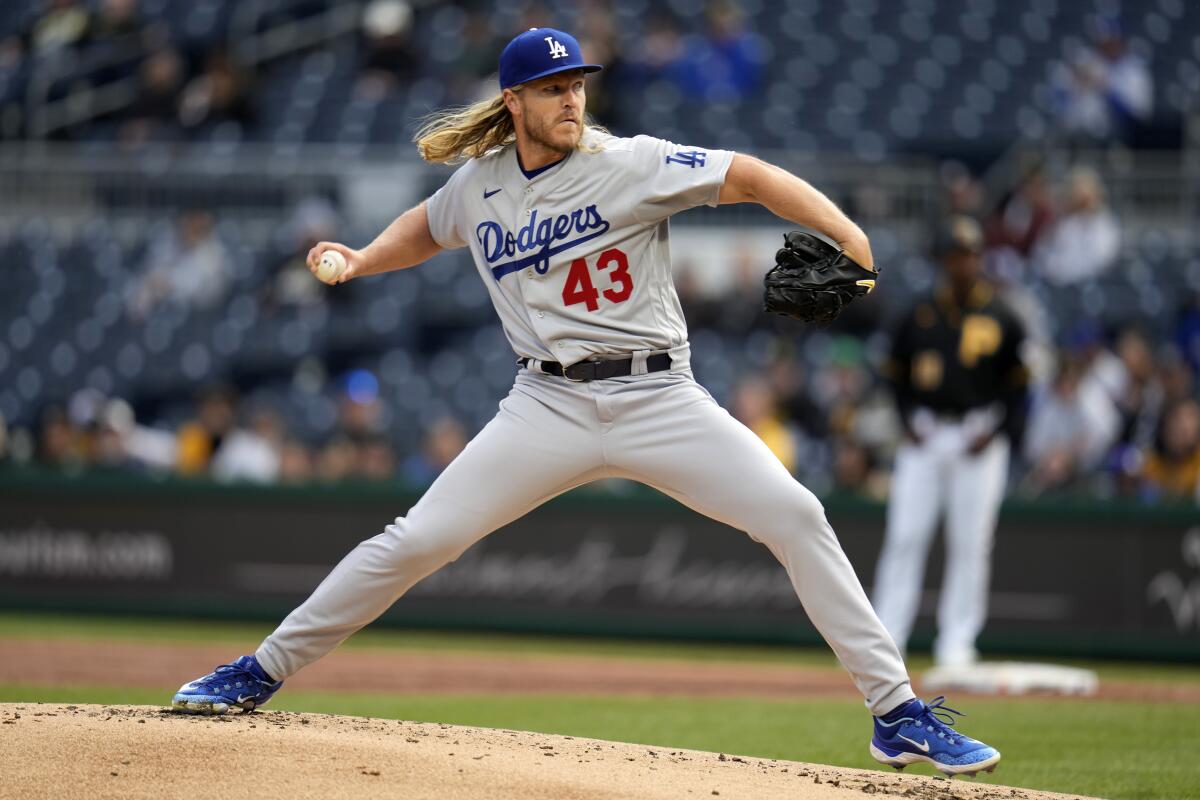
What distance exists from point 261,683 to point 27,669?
14.0ft

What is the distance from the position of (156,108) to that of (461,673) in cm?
962

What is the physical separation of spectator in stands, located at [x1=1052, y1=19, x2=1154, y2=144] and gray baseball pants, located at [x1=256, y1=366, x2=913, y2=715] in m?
10.9

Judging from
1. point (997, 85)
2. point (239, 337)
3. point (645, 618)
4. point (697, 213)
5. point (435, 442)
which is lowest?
point (645, 618)

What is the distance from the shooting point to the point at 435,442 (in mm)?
12383

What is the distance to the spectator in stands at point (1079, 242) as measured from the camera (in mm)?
13604

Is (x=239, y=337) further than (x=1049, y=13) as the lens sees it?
No

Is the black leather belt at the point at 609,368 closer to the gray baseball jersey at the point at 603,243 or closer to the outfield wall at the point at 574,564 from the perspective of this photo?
the gray baseball jersey at the point at 603,243

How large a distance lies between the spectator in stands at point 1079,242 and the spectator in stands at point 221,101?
8.14 meters

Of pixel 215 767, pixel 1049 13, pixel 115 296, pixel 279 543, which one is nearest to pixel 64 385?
pixel 115 296

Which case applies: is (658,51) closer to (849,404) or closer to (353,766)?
(849,404)

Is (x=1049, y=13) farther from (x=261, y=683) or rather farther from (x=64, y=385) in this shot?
(x=261, y=683)

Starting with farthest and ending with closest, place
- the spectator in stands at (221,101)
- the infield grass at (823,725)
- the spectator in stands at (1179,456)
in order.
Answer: the spectator in stands at (221,101)
the spectator in stands at (1179,456)
the infield grass at (823,725)

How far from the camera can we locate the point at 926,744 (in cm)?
473

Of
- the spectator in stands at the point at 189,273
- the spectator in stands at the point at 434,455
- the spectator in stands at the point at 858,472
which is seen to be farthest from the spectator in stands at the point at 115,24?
the spectator in stands at the point at 858,472
